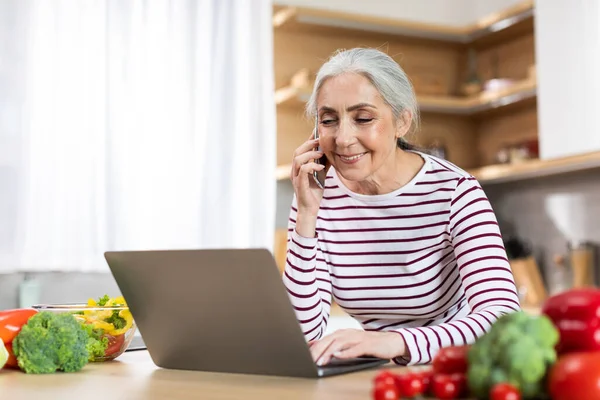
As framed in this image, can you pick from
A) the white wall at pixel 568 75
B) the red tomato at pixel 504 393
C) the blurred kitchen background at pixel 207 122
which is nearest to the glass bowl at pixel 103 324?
the red tomato at pixel 504 393

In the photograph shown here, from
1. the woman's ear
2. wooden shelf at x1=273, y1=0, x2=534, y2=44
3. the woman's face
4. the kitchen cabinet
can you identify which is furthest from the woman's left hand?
wooden shelf at x1=273, y1=0, x2=534, y2=44

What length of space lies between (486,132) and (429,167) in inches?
100

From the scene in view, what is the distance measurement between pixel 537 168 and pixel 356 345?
2442 mm

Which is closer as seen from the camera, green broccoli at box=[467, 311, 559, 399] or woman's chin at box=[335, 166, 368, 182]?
green broccoli at box=[467, 311, 559, 399]

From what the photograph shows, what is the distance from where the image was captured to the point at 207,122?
3232mm

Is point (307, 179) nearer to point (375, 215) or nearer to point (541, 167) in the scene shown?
point (375, 215)

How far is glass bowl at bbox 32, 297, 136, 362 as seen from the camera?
129cm

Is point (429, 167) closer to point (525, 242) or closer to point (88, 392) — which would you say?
point (88, 392)

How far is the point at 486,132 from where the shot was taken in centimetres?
413

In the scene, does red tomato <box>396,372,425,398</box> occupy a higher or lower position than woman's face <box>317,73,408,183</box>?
lower

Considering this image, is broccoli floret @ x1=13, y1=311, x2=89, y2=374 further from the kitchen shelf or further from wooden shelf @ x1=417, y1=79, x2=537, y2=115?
wooden shelf @ x1=417, y1=79, x2=537, y2=115

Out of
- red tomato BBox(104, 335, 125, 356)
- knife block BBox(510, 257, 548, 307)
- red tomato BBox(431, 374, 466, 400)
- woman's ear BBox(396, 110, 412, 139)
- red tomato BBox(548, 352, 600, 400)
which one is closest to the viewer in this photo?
red tomato BBox(548, 352, 600, 400)

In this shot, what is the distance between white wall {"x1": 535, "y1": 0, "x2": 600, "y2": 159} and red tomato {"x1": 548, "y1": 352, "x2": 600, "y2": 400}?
2.54 m

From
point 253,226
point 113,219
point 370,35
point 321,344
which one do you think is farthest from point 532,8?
point 321,344
